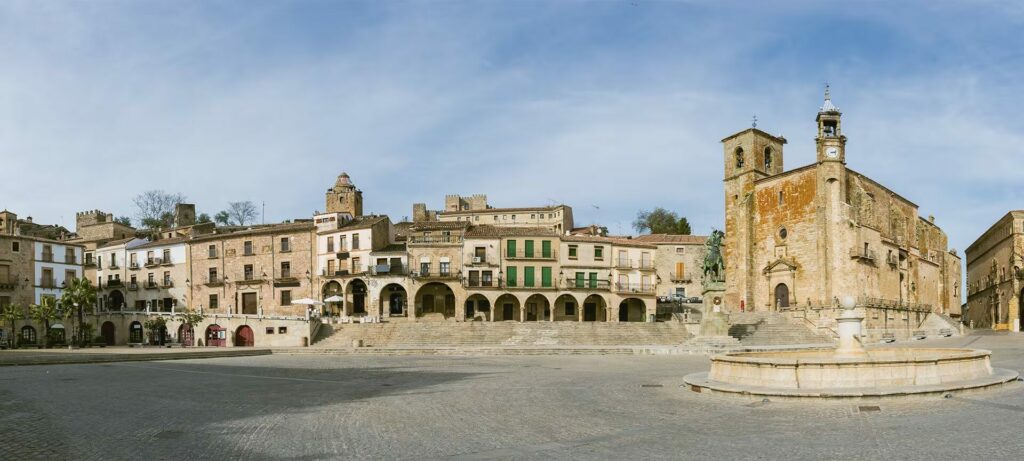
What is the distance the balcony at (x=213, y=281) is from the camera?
5934cm

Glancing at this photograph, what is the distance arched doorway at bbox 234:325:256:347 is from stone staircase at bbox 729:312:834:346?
31.4m

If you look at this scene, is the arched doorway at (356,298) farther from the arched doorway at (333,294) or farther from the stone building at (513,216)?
the stone building at (513,216)

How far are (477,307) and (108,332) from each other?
27.9 m

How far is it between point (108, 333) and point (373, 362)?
120ft

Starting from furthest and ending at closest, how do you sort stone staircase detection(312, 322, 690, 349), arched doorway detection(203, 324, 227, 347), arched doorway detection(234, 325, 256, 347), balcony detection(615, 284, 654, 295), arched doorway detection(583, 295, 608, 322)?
arched doorway detection(583, 295, 608, 322), balcony detection(615, 284, 654, 295), arched doorway detection(203, 324, 227, 347), arched doorway detection(234, 325, 256, 347), stone staircase detection(312, 322, 690, 349)

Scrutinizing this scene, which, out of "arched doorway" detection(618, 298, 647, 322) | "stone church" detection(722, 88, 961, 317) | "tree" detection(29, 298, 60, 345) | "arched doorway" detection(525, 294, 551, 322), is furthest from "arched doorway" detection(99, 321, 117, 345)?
"stone church" detection(722, 88, 961, 317)

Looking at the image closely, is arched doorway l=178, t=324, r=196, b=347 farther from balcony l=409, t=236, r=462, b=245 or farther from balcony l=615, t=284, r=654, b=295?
balcony l=615, t=284, r=654, b=295

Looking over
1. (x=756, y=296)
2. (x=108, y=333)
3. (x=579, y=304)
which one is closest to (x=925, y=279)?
(x=756, y=296)

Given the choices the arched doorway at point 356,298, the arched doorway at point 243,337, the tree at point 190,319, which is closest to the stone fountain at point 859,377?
the arched doorway at point 243,337

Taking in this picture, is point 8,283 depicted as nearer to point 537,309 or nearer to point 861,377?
point 537,309

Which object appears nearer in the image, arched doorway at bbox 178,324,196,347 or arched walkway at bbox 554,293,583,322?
arched doorway at bbox 178,324,196,347

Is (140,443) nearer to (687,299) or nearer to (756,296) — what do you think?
(756,296)

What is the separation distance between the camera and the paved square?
9.48 metres

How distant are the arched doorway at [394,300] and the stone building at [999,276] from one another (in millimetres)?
47039
